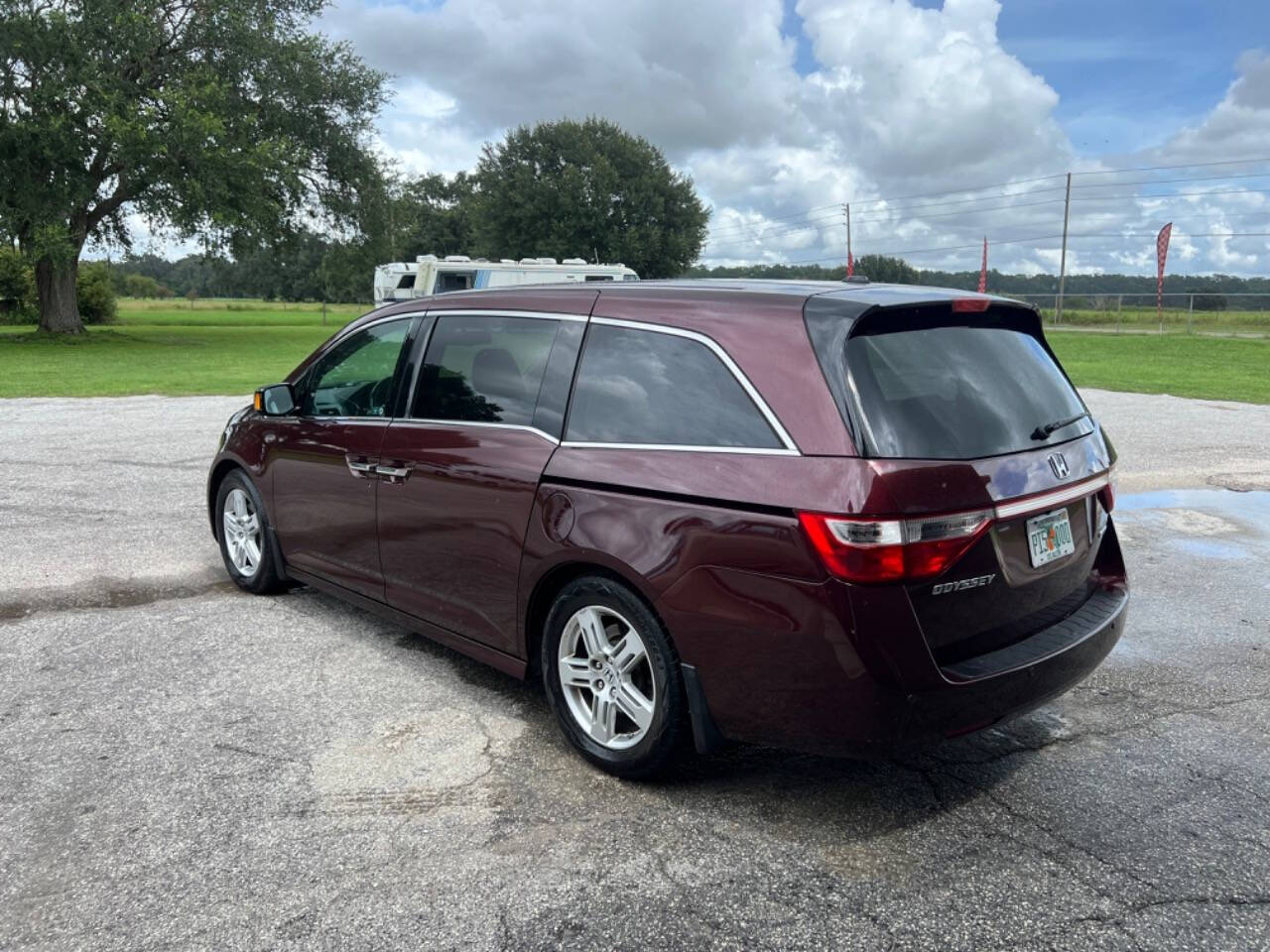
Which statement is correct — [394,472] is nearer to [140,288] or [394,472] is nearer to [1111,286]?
[1111,286]

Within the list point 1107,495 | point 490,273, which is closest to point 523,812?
point 1107,495

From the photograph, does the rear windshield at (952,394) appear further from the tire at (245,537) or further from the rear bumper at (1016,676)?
the tire at (245,537)

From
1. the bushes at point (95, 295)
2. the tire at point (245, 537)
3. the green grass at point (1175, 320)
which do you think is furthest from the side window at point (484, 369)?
the bushes at point (95, 295)

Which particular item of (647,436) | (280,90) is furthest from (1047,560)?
(280,90)

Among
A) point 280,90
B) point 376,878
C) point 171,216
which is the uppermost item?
point 280,90

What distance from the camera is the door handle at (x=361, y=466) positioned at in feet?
14.3

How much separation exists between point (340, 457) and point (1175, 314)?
45.5 meters

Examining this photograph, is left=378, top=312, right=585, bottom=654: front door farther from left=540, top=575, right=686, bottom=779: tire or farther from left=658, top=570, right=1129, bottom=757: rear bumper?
left=658, top=570, right=1129, bottom=757: rear bumper

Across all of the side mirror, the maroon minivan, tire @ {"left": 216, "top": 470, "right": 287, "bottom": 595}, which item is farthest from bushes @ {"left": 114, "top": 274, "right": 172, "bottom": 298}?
the maroon minivan

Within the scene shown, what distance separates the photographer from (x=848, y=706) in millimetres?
2822

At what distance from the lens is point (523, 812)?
3.16m

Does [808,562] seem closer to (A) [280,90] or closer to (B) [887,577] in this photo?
(B) [887,577]

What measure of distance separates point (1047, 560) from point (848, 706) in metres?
0.89

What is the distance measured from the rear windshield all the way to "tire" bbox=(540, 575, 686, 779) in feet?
3.05
